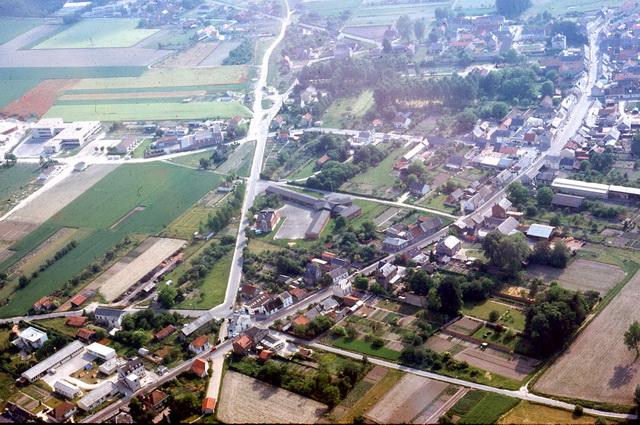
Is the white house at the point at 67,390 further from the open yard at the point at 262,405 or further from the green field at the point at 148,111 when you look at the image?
the green field at the point at 148,111

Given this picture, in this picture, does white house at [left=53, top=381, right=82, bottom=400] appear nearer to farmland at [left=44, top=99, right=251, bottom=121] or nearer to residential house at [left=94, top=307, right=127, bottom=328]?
residential house at [left=94, top=307, right=127, bottom=328]

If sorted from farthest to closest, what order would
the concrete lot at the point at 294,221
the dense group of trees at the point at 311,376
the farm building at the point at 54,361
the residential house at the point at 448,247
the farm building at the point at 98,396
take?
the concrete lot at the point at 294,221 < the residential house at the point at 448,247 < the farm building at the point at 54,361 < the farm building at the point at 98,396 < the dense group of trees at the point at 311,376

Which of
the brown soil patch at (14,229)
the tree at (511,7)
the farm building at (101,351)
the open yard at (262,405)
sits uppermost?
the tree at (511,7)

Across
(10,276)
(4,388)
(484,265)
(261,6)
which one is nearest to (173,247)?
(10,276)

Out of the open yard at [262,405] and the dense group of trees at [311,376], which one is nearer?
the open yard at [262,405]

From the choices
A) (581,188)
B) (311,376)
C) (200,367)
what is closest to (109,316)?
(200,367)

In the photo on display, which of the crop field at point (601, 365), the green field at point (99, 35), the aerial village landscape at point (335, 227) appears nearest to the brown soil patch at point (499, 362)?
the aerial village landscape at point (335, 227)
